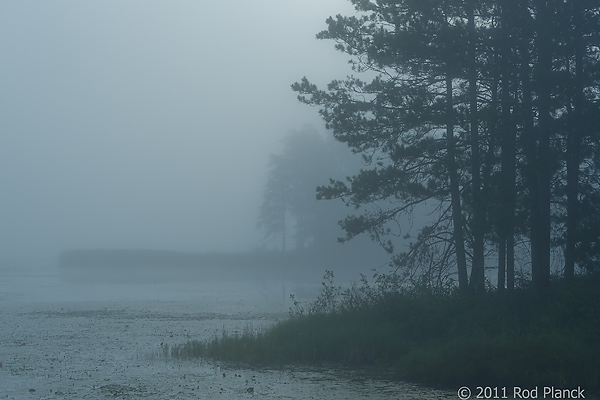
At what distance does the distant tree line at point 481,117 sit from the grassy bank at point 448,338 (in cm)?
189

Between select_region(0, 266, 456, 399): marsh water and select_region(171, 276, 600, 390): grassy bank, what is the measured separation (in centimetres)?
90

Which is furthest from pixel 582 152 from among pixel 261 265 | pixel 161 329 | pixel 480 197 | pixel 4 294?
pixel 261 265

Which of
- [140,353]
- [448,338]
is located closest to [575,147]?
[448,338]

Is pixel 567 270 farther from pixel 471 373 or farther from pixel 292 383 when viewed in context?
pixel 292 383

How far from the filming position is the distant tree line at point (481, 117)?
1758 centimetres

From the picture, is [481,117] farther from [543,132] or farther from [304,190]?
[304,190]

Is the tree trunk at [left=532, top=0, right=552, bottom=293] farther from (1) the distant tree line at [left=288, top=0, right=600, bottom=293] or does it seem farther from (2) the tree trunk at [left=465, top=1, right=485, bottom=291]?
(2) the tree trunk at [left=465, top=1, right=485, bottom=291]

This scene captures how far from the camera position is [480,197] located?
56.2 feet

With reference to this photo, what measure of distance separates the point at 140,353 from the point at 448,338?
23.5 ft

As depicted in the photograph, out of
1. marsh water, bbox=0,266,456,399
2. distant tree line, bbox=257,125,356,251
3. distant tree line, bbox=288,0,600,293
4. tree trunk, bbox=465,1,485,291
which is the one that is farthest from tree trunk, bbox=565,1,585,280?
distant tree line, bbox=257,125,356,251

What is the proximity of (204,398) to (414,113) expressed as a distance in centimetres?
1012

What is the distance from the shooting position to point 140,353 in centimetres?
1594

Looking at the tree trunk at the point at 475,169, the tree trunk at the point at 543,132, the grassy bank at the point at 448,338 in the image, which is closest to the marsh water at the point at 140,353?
the grassy bank at the point at 448,338

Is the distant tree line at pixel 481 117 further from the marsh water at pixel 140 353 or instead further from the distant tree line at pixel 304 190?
the distant tree line at pixel 304 190
